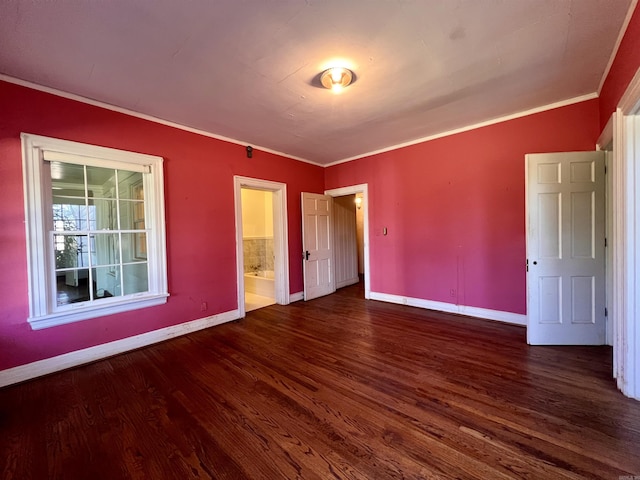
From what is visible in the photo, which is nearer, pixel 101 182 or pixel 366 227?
pixel 101 182

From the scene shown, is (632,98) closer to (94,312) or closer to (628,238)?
(628,238)

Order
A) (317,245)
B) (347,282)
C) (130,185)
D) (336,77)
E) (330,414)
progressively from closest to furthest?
1. (330,414)
2. (336,77)
3. (130,185)
4. (317,245)
5. (347,282)

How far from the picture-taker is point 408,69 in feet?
7.48

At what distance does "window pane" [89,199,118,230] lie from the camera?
107 inches

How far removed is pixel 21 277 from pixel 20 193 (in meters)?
0.75

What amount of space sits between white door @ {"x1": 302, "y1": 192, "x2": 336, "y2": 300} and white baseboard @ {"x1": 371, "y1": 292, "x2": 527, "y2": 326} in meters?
1.03

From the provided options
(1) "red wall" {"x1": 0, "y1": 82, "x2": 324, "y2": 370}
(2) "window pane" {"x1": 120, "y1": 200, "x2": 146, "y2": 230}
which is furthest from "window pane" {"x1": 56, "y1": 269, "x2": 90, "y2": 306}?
(2) "window pane" {"x1": 120, "y1": 200, "x2": 146, "y2": 230}

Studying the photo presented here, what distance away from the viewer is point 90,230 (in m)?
2.70

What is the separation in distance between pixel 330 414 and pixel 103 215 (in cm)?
299

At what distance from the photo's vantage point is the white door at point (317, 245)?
483 cm

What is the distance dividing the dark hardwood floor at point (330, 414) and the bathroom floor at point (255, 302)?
151 centimetres

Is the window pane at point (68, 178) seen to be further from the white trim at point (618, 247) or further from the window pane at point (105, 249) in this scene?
the white trim at point (618, 247)

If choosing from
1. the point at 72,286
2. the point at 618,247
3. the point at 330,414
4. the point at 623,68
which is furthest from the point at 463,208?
the point at 72,286

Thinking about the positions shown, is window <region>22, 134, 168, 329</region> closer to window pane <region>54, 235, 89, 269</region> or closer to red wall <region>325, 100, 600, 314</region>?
window pane <region>54, 235, 89, 269</region>
